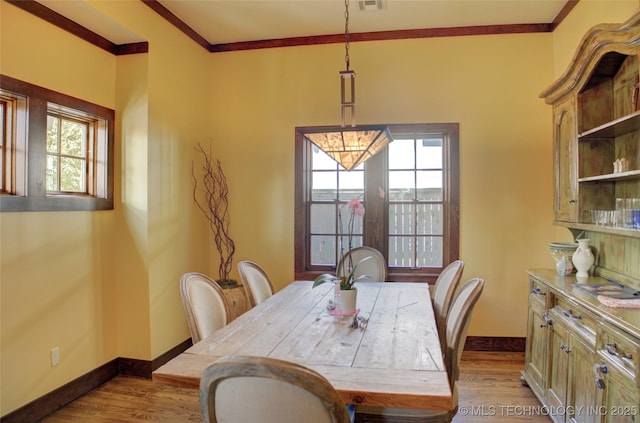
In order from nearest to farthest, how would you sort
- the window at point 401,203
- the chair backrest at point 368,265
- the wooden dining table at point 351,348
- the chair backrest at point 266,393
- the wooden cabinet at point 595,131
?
the chair backrest at point 266,393
the wooden dining table at point 351,348
the wooden cabinet at point 595,131
the chair backrest at point 368,265
the window at point 401,203

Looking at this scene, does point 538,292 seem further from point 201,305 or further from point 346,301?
point 201,305

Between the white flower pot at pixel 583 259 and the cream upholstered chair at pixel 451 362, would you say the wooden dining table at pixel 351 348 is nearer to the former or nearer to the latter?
the cream upholstered chair at pixel 451 362

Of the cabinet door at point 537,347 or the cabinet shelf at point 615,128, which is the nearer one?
the cabinet shelf at point 615,128

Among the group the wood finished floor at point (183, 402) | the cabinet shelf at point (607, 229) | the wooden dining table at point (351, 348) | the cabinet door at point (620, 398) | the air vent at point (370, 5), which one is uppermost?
the air vent at point (370, 5)

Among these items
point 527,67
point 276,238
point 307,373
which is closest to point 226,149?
point 276,238

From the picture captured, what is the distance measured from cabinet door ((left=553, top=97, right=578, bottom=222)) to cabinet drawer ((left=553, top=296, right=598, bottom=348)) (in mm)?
672

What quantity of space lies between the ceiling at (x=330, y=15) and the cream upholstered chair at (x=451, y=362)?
2554 mm

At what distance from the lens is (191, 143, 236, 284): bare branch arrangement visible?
412 centimetres

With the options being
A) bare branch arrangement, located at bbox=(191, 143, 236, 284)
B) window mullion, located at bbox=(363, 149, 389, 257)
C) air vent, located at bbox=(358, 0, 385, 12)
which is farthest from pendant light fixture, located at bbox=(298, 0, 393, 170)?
bare branch arrangement, located at bbox=(191, 143, 236, 284)

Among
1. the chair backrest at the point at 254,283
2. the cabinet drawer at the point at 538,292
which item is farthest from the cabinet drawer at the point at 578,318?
the chair backrest at the point at 254,283

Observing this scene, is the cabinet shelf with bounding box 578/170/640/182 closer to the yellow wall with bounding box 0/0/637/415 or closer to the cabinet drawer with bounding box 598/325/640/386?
the cabinet drawer with bounding box 598/325/640/386

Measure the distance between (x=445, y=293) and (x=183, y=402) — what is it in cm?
205

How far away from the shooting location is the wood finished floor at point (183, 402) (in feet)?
8.59

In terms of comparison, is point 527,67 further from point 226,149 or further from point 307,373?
point 307,373
